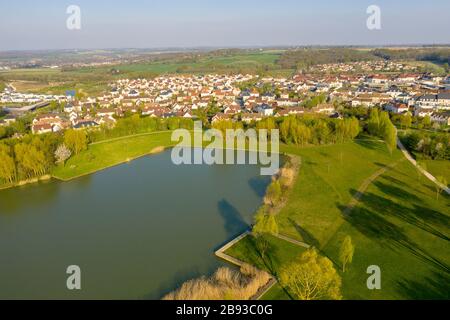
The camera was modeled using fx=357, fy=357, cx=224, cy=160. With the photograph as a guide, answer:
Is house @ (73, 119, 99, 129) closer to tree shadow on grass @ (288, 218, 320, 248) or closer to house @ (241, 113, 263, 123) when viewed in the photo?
house @ (241, 113, 263, 123)

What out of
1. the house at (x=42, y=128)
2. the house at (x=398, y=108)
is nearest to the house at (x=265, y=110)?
the house at (x=398, y=108)

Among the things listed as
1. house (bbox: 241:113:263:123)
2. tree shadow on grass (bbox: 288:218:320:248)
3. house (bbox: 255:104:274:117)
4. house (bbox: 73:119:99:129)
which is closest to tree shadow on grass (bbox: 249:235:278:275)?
tree shadow on grass (bbox: 288:218:320:248)

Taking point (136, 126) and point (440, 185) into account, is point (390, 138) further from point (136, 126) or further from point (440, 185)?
point (136, 126)

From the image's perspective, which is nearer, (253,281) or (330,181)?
(253,281)

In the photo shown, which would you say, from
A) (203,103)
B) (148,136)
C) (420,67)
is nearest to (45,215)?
(148,136)

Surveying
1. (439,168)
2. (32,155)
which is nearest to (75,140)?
(32,155)

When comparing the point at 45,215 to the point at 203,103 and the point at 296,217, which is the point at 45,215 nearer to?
the point at 296,217
